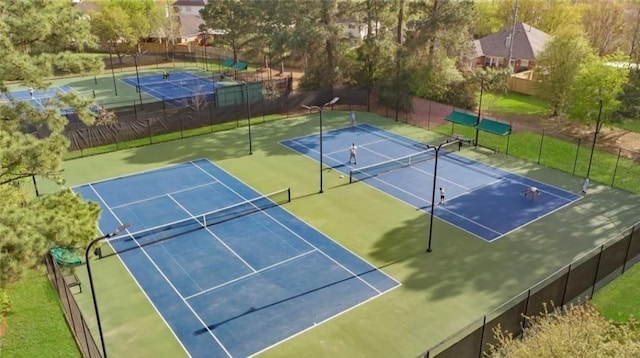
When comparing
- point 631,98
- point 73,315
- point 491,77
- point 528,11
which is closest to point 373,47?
point 491,77

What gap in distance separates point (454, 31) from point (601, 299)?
2906cm

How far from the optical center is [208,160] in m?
32.7

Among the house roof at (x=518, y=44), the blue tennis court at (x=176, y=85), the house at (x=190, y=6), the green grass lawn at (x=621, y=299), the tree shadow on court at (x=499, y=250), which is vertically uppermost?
the house at (x=190, y=6)

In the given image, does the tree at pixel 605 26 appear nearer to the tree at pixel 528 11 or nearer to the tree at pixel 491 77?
the tree at pixel 528 11

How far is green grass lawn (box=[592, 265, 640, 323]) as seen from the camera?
57.2 feet

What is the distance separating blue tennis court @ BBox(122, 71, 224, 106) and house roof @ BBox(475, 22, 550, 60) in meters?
31.3

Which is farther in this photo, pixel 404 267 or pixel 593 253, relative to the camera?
pixel 404 267

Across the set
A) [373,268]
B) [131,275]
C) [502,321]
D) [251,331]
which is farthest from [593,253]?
[131,275]

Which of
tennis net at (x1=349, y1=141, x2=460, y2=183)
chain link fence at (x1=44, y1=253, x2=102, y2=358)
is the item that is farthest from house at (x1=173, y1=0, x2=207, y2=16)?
chain link fence at (x1=44, y1=253, x2=102, y2=358)

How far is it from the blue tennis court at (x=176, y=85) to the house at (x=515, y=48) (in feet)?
97.8

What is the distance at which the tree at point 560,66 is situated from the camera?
3881 cm

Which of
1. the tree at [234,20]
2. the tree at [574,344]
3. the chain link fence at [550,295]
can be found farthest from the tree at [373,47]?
the tree at [574,344]

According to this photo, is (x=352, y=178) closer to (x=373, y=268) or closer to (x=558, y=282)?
(x=373, y=268)

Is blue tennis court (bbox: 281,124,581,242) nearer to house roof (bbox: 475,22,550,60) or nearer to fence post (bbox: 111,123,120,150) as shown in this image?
fence post (bbox: 111,123,120,150)
